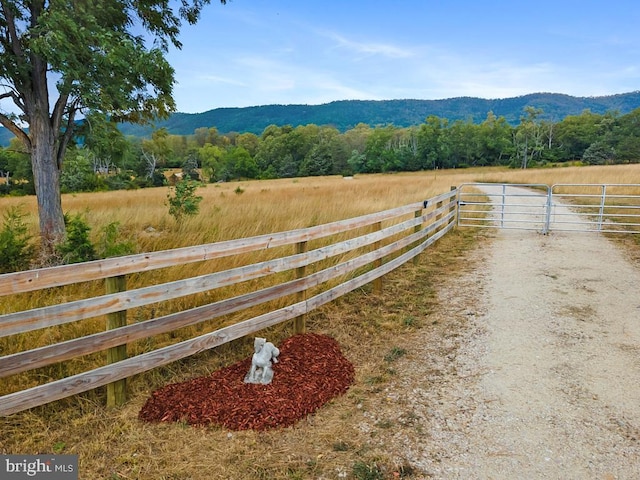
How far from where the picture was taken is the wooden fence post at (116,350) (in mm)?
3039

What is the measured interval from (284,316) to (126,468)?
6.66 ft

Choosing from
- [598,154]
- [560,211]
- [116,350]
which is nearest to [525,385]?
[116,350]

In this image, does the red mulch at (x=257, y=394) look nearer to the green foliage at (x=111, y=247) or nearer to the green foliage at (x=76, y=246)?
the green foliage at (x=111, y=247)

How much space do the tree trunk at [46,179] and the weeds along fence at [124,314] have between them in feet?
8.10

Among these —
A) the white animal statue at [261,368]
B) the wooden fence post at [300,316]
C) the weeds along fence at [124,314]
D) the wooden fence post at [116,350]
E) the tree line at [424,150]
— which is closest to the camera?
the weeds along fence at [124,314]

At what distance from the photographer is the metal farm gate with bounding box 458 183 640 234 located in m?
11.0

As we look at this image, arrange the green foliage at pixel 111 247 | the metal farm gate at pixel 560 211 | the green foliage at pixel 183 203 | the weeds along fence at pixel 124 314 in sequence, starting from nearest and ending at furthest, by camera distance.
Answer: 1. the weeds along fence at pixel 124 314
2. the green foliage at pixel 111 247
3. the green foliage at pixel 183 203
4. the metal farm gate at pixel 560 211

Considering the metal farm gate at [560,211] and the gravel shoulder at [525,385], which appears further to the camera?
the metal farm gate at [560,211]

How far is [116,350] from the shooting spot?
10.2 feet

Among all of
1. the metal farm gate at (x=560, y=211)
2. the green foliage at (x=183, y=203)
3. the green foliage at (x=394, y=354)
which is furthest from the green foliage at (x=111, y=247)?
the metal farm gate at (x=560, y=211)

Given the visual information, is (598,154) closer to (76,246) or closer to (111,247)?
(111,247)

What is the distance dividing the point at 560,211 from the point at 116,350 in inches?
628

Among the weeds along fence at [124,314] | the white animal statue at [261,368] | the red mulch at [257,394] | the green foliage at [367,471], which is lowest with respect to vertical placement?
the green foliage at [367,471]
